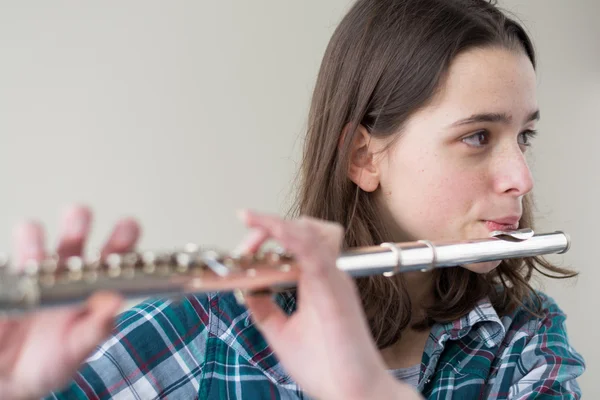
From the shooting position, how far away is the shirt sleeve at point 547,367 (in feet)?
3.70

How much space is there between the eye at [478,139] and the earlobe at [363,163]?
19cm

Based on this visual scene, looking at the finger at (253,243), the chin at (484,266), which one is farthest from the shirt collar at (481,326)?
the finger at (253,243)

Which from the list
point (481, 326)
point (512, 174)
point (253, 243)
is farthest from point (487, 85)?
point (253, 243)

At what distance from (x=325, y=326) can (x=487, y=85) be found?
62 cm

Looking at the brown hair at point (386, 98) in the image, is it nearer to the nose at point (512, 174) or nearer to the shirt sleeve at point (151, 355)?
the nose at point (512, 174)

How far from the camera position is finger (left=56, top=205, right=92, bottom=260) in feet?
2.19

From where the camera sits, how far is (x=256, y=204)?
2.26 meters

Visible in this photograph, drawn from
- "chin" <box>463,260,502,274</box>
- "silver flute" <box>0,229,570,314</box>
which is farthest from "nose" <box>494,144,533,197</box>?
"silver flute" <box>0,229,570,314</box>

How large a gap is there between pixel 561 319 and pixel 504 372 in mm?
217

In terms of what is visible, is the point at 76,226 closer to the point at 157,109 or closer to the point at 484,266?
the point at 484,266

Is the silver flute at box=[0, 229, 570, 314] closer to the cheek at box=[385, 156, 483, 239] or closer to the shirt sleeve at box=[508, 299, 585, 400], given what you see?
the cheek at box=[385, 156, 483, 239]

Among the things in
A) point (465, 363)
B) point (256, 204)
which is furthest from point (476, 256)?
point (256, 204)

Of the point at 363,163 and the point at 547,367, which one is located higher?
the point at 363,163

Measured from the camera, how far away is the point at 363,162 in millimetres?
1257
